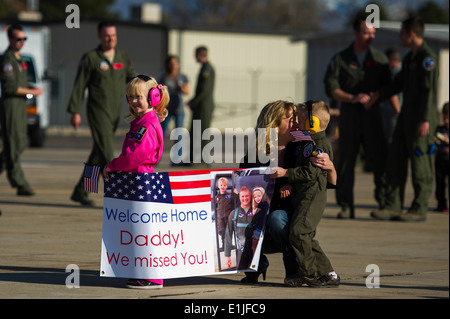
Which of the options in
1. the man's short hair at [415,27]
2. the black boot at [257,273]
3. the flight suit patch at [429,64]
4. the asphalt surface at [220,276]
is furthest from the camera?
the man's short hair at [415,27]

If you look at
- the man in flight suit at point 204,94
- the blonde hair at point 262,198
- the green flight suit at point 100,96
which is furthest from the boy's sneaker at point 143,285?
the man in flight suit at point 204,94

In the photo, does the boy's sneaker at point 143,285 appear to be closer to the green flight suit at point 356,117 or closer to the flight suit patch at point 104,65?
the green flight suit at point 356,117

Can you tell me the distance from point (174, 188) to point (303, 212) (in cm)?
91

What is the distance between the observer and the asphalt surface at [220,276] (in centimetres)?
616

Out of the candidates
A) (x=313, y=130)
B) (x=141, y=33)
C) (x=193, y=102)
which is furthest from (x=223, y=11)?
(x=313, y=130)

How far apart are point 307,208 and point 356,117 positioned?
462 centimetres

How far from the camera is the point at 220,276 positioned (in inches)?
281

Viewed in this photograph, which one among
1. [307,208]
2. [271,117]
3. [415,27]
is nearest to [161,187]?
[271,117]

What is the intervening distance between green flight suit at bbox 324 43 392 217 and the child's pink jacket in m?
4.76

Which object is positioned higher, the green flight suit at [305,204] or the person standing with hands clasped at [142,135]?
the person standing with hands clasped at [142,135]

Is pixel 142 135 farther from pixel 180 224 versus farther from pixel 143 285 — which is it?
pixel 143 285

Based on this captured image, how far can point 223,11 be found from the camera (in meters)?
82.6

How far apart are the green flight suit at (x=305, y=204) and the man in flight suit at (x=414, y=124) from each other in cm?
430
